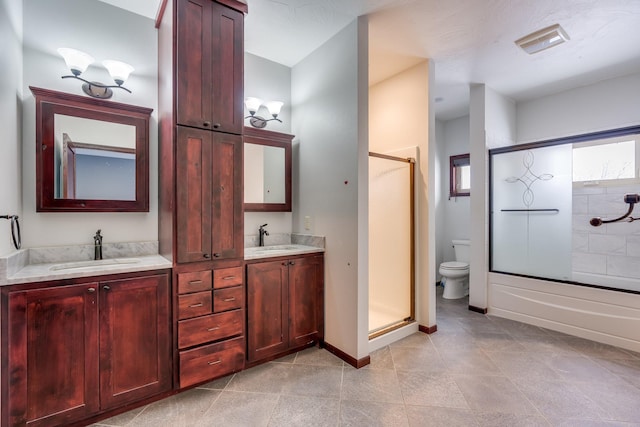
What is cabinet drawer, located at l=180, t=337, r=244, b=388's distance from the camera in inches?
74.2

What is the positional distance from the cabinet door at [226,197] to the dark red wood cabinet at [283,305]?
27 cm

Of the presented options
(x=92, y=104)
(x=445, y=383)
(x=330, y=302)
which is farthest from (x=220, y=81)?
(x=445, y=383)

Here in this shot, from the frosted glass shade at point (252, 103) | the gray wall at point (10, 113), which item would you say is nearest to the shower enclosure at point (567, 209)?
the frosted glass shade at point (252, 103)

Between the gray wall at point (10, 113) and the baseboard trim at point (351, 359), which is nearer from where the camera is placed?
the gray wall at point (10, 113)

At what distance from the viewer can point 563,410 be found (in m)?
1.74

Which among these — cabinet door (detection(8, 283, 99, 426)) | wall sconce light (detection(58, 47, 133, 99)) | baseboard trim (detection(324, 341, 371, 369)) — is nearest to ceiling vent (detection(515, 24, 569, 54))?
baseboard trim (detection(324, 341, 371, 369))

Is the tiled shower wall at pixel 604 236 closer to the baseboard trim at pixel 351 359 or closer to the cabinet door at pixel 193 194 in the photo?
the baseboard trim at pixel 351 359

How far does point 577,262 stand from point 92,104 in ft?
15.9

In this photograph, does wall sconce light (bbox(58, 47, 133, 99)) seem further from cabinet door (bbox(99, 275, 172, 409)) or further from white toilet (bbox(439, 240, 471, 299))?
white toilet (bbox(439, 240, 471, 299))

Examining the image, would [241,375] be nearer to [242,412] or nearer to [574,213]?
[242,412]

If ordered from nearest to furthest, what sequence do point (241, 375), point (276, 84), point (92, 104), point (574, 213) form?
point (92, 104)
point (241, 375)
point (276, 84)
point (574, 213)

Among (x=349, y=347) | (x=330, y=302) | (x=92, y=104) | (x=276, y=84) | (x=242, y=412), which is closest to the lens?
(x=242, y=412)

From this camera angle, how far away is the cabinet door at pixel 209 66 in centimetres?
189

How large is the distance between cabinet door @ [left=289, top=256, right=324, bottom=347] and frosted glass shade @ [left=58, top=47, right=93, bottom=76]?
2.05 meters
